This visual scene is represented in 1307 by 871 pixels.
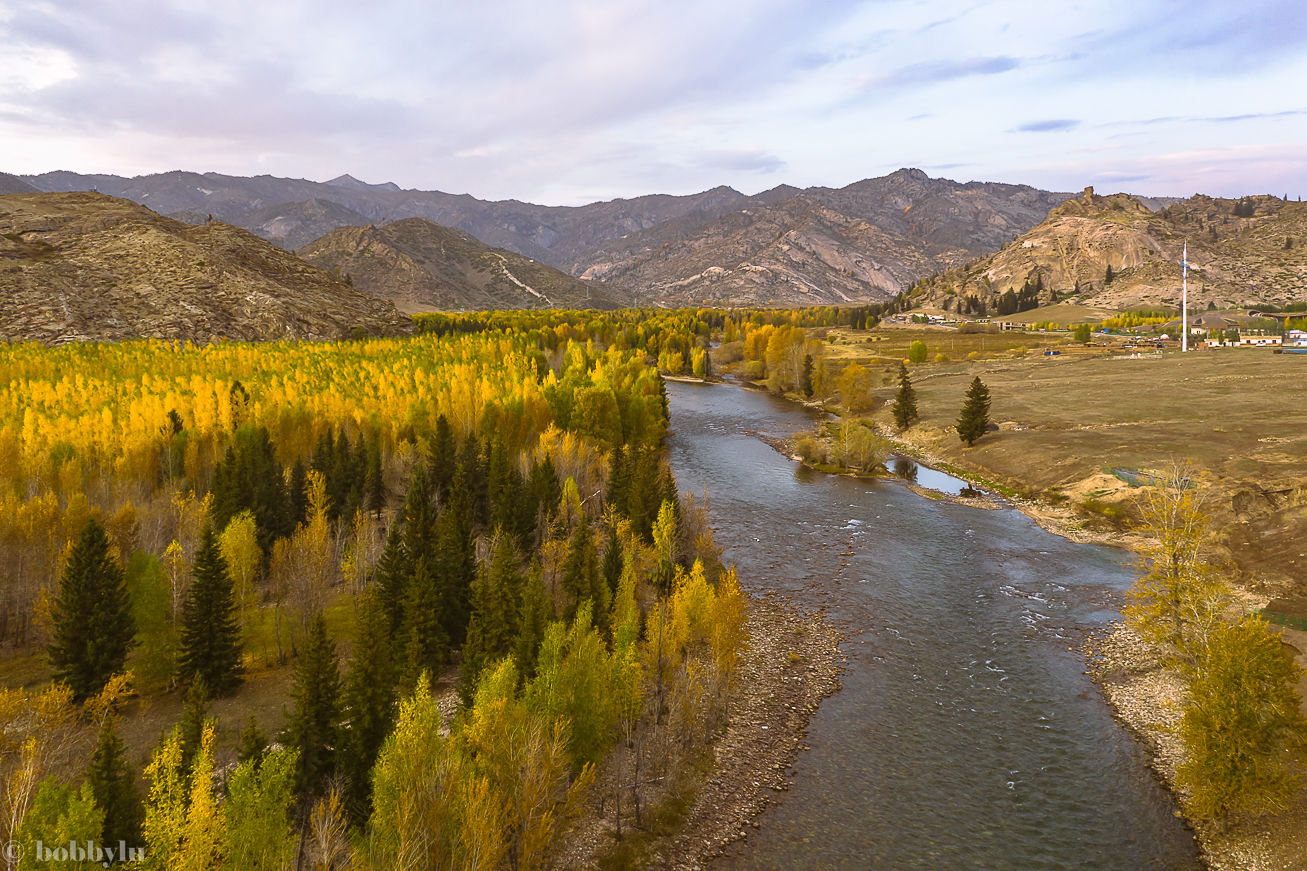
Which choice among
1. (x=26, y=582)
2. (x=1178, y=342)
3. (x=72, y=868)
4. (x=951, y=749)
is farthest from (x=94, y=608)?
(x=1178, y=342)

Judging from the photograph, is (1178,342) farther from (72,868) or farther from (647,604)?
(72,868)

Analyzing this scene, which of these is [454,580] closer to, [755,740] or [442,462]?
[755,740]

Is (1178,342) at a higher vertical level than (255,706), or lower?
higher

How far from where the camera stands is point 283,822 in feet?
71.6

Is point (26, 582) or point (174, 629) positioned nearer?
point (174, 629)

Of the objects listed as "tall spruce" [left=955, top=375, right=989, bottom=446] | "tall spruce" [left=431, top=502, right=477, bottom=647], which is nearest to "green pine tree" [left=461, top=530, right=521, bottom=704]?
"tall spruce" [left=431, top=502, right=477, bottom=647]

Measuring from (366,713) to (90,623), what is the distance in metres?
18.7

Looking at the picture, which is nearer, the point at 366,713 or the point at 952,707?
the point at 366,713

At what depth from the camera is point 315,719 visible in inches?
1147

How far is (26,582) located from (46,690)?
1325 cm

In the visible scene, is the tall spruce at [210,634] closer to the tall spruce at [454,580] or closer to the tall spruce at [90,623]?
the tall spruce at [90,623]

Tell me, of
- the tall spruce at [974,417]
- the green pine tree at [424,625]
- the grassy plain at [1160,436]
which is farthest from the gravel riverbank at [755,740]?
the tall spruce at [974,417]

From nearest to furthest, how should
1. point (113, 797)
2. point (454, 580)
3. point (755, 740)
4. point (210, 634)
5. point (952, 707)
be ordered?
point (113, 797) < point (755, 740) < point (210, 634) < point (952, 707) < point (454, 580)

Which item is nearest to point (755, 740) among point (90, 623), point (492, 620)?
point (492, 620)
